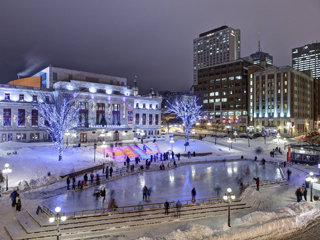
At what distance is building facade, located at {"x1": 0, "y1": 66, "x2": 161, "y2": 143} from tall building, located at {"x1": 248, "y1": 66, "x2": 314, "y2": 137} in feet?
155

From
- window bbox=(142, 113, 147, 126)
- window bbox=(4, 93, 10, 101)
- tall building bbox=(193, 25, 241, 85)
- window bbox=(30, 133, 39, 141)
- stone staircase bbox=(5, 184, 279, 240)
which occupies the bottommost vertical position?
stone staircase bbox=(5, 184, 279, 240)

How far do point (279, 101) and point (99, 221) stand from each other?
8340 cm

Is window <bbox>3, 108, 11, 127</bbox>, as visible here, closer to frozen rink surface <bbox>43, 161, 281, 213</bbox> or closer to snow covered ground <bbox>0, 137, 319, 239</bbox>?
snow covered ground <bbox>0, 137, 319, 239</bbox>

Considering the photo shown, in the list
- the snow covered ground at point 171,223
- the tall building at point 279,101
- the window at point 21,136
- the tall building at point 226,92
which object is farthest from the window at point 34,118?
the tall building at point 226,92

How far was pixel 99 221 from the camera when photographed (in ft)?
51.2

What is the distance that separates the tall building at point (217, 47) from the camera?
170375mm

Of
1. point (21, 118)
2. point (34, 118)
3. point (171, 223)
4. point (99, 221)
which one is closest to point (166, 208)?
point (171, 223)

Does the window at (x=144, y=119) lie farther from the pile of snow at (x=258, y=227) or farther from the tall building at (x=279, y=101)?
the pile of snow at (x=258, y=227)

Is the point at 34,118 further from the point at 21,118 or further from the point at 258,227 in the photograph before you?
the point at 258,227

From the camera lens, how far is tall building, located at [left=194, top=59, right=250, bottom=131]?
94188 mm

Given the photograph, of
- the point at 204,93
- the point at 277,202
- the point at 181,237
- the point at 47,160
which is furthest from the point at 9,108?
the point at 204,93

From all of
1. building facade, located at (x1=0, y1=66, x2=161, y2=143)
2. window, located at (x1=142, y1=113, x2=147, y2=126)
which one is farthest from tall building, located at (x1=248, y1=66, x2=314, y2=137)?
building facade, located at (x1=0, y1=66, x2=161, y2=143)

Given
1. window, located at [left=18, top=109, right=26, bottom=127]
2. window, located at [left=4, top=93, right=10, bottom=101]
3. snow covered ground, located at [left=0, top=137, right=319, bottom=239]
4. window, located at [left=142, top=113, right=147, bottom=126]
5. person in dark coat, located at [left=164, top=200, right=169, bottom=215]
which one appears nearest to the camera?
snow covered ground, located at [left=0, top=137, right=319, bottom=239]

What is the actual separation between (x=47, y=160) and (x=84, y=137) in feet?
53.3
